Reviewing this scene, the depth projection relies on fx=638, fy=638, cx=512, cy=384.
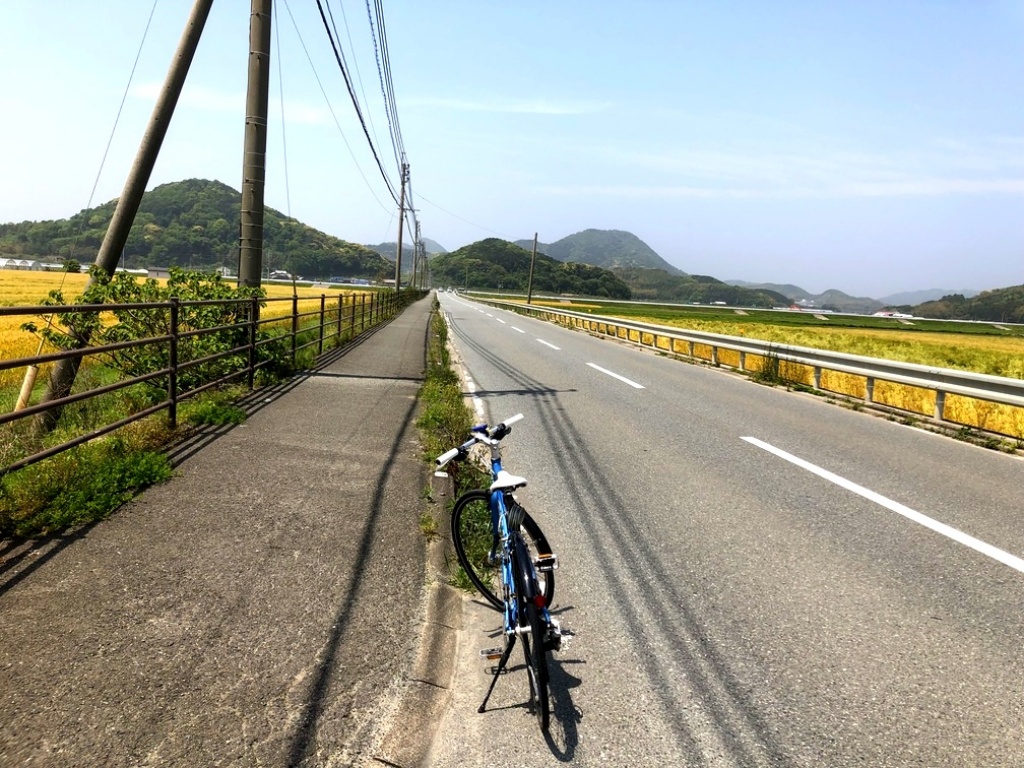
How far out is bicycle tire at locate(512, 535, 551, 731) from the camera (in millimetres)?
2572

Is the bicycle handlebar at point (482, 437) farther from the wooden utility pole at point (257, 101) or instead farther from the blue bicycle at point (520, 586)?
→ the wooden utility pole at point (257, 101)

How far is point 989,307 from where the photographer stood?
166 m

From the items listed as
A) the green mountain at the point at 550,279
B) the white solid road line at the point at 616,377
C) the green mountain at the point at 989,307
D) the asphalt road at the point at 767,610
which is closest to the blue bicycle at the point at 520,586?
the asphalt road at the point at 767,610

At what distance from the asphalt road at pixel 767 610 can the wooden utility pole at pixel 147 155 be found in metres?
5.08

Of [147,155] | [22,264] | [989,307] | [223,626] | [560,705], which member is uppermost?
[989,307]

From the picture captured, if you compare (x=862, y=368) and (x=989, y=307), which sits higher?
(x=989, y=307)

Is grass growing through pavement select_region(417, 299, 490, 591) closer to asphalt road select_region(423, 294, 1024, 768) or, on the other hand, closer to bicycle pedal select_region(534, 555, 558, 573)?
asphalt road select_region(423, 294, 1024, 768)

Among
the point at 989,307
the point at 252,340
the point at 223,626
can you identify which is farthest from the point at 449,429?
the point at 989,307

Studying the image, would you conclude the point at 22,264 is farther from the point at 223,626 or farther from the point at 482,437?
the point at 482,437

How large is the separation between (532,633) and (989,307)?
206 metres

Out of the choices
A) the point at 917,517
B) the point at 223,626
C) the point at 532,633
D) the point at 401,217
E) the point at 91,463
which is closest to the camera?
the point at 532,633

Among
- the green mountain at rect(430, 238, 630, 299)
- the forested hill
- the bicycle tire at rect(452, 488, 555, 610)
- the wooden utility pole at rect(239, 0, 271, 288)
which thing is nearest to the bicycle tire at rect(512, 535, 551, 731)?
the bicycle tire at rect(452, 488, 555, 610)

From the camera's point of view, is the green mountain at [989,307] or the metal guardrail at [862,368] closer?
the metal guardrail at [862,368]

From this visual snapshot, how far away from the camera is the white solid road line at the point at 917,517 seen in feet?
14.4
